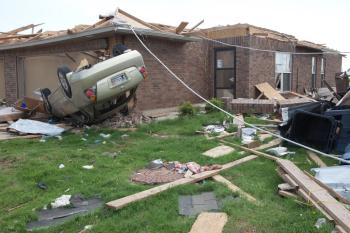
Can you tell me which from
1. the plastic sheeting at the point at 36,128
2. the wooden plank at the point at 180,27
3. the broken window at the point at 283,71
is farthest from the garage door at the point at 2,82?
the broken window at the point at 283,71

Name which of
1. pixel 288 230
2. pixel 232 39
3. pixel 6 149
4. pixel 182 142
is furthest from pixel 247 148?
pixel 232 39

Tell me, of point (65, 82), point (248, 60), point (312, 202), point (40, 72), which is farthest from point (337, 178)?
point (40, 72)

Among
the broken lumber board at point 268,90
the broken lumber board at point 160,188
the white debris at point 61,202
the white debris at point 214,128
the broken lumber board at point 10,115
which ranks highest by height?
the broken lumber board at point 268,90

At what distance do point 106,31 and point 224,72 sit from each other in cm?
621

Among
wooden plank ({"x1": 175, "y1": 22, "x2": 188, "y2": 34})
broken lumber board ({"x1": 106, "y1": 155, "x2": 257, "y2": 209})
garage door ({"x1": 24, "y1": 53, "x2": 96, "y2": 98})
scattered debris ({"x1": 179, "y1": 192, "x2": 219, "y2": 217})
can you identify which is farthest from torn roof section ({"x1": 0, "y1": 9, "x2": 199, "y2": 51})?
scattered debris ({"x1": 179, "y1": 192, "x2": 219, "y2": 217})

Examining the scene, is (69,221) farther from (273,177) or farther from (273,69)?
(273,69)

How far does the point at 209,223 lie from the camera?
4.27 metres

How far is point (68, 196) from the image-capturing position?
5336 mm

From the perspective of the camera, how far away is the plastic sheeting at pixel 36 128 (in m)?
10.1

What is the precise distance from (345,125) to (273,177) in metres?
2.51

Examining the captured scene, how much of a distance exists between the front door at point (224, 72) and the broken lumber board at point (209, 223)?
11658 mm

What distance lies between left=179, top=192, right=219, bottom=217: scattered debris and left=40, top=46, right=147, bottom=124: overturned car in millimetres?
4813

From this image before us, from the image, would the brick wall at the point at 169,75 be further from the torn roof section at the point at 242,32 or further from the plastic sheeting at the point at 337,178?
the plastic sheeting at the point at 337,178

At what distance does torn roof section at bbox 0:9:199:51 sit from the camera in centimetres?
1117
